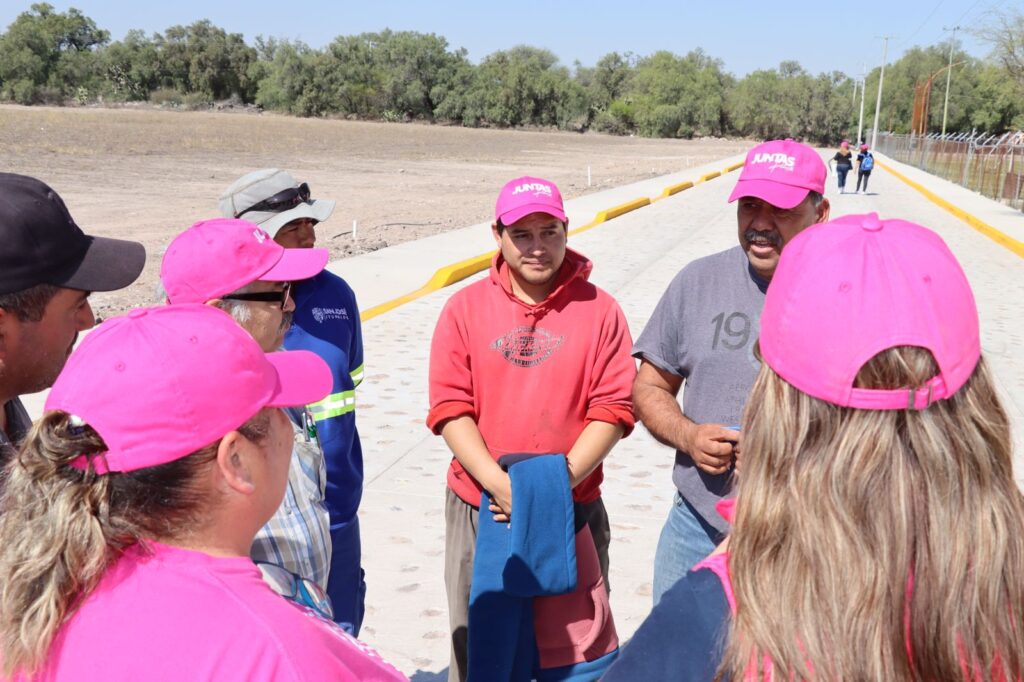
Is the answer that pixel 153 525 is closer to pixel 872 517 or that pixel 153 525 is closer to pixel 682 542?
pixel 872 517

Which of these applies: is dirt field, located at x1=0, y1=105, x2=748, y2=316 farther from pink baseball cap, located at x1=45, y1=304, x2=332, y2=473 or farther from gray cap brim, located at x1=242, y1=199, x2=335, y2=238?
pink baseball cap, located at x1=45, y1=304, x2=332, y2=473

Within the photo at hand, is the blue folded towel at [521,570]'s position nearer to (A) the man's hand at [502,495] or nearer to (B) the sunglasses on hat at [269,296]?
(A) the man's hand at [502,495]

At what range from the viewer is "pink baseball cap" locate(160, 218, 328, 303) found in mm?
2672

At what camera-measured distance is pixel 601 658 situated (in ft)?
9.91

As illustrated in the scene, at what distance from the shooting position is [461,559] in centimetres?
322

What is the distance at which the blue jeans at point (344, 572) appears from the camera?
10.5 feet

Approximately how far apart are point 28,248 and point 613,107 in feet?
432

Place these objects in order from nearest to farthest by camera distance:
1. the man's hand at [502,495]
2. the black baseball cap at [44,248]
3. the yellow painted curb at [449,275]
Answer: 1. the black baseball cap at [44,248]
2. the man's hand at [502,495]
3. the yellow painted curb at [449,275]

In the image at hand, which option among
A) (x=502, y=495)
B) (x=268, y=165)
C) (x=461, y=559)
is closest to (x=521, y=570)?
(x=502, y=495)

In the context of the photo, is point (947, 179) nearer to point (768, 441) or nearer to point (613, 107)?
point (768, 441)

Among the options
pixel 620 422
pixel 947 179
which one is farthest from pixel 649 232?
pixel 947 179

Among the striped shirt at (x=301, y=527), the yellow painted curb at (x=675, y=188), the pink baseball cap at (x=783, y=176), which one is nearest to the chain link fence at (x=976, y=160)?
the yellow painted curb at (x=675, y=188)

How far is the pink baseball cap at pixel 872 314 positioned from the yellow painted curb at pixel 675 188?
2724 centimetres

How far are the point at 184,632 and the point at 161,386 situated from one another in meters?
0.37
